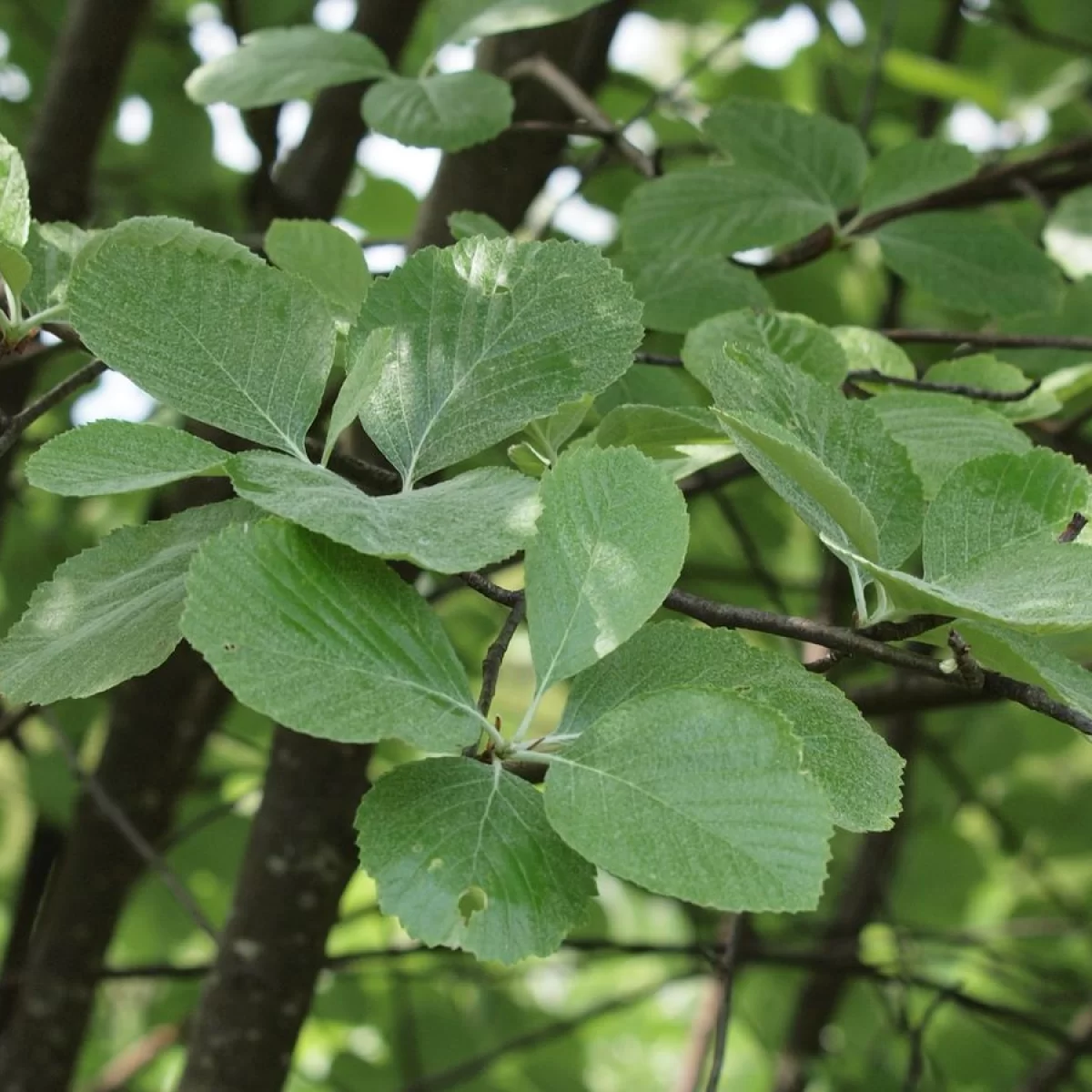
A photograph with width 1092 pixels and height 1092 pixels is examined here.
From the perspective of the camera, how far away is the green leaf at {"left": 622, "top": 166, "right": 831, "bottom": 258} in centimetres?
67

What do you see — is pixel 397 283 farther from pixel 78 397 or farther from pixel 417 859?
pixel 78 397

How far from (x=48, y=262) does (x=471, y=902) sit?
0.26 metres

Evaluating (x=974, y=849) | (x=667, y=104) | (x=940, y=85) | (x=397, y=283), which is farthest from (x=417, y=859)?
(x=974, y=849)

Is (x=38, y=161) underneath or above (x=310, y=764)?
above

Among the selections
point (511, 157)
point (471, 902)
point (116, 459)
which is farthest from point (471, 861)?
point (511, 157)

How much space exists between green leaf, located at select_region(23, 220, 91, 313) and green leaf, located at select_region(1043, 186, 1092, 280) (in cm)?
63

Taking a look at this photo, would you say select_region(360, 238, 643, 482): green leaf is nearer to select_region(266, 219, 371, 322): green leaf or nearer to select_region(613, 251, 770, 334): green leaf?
select_region(266, 219, 371, 322): green leaf

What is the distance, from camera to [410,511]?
330 mm

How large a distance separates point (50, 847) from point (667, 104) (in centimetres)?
92

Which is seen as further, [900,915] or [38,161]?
[900,915]

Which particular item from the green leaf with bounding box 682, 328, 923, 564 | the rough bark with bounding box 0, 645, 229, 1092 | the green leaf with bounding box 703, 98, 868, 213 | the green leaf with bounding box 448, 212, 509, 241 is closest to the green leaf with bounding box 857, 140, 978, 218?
the green leaf with bounding box 703, 98, 868, 213

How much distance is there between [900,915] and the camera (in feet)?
5.41

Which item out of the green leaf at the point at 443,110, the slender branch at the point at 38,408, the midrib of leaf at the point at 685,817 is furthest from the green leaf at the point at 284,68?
the midrib of leaf at the point at 685,817

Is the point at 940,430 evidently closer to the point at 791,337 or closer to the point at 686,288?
the point at 791,337
